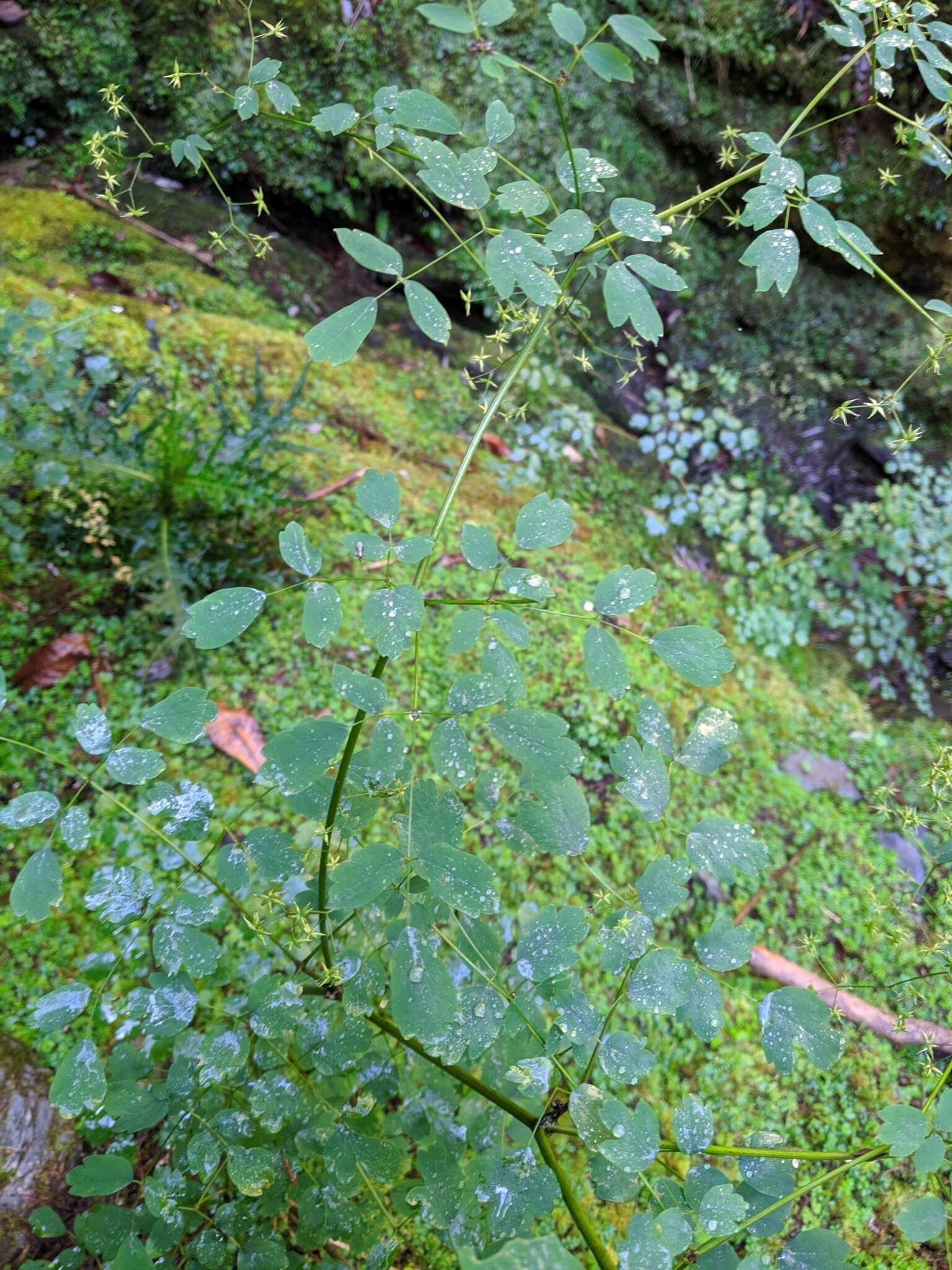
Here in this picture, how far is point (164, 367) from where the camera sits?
2586 mm

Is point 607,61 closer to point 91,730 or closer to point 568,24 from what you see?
point 568,24

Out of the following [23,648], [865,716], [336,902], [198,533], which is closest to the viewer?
[336,902]

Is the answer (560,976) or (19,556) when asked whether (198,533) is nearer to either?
(19,556)

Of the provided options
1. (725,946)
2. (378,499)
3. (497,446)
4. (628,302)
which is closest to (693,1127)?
(725,946)

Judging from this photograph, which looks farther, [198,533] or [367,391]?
[367,391]

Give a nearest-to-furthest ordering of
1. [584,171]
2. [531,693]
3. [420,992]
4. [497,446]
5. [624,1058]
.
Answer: [420,992] < [624,1058] < [584,171] < [531,693] < [497,446]

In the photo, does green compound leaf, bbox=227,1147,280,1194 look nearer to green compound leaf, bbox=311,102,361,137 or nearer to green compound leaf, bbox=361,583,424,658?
green compound leaf, bbox=361,583,424,658

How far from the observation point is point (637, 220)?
970 mm

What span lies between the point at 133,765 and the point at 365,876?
0.33 meters

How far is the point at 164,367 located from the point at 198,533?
2.64 ft

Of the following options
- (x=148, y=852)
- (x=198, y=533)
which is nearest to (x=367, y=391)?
(x=198, y=533)

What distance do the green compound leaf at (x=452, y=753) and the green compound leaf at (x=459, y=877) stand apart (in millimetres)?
84

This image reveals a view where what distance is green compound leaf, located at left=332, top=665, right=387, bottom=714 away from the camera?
0.87 m

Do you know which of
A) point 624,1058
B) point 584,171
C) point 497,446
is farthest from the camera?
point 497,446
